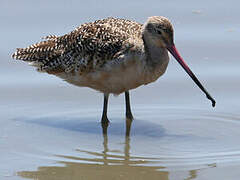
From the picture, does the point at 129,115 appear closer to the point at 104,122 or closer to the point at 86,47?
the point at 104,122

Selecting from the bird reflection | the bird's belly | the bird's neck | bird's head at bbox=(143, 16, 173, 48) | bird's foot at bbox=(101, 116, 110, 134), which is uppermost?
bird's head at bbox=(143, 16, 173, 48)

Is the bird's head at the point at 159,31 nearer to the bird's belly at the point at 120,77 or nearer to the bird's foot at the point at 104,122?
the bird's belly at the point at 120,77

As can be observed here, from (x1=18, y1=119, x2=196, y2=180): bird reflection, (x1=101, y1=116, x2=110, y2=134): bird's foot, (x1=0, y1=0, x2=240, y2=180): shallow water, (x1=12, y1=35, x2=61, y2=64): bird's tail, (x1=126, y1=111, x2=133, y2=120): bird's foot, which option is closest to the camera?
(x1=18, y1=119, x2=196, y2=180): bird reflection

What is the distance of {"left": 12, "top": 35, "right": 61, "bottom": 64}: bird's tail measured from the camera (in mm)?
9656

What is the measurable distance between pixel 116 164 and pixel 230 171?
1.12 metres

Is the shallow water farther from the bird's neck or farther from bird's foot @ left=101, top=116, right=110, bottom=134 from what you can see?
the bird's neck

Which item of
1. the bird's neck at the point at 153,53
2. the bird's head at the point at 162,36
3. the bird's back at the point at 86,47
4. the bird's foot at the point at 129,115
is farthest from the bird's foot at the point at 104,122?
the bird's head at the point at 162,36

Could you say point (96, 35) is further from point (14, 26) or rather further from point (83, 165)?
point (14, 26)

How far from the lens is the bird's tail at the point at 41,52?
31.7ft

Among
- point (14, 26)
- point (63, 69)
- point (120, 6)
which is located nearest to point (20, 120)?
point (63, 69)

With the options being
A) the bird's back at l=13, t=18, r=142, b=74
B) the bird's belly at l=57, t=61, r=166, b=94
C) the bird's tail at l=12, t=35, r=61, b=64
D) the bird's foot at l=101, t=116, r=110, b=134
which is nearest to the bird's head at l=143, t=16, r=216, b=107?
the bird's back at l=13, t=18, r=142, b=74

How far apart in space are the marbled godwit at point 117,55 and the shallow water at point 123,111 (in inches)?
16.3

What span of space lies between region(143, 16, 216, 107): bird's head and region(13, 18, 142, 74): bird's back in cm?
15

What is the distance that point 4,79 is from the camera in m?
10.3
